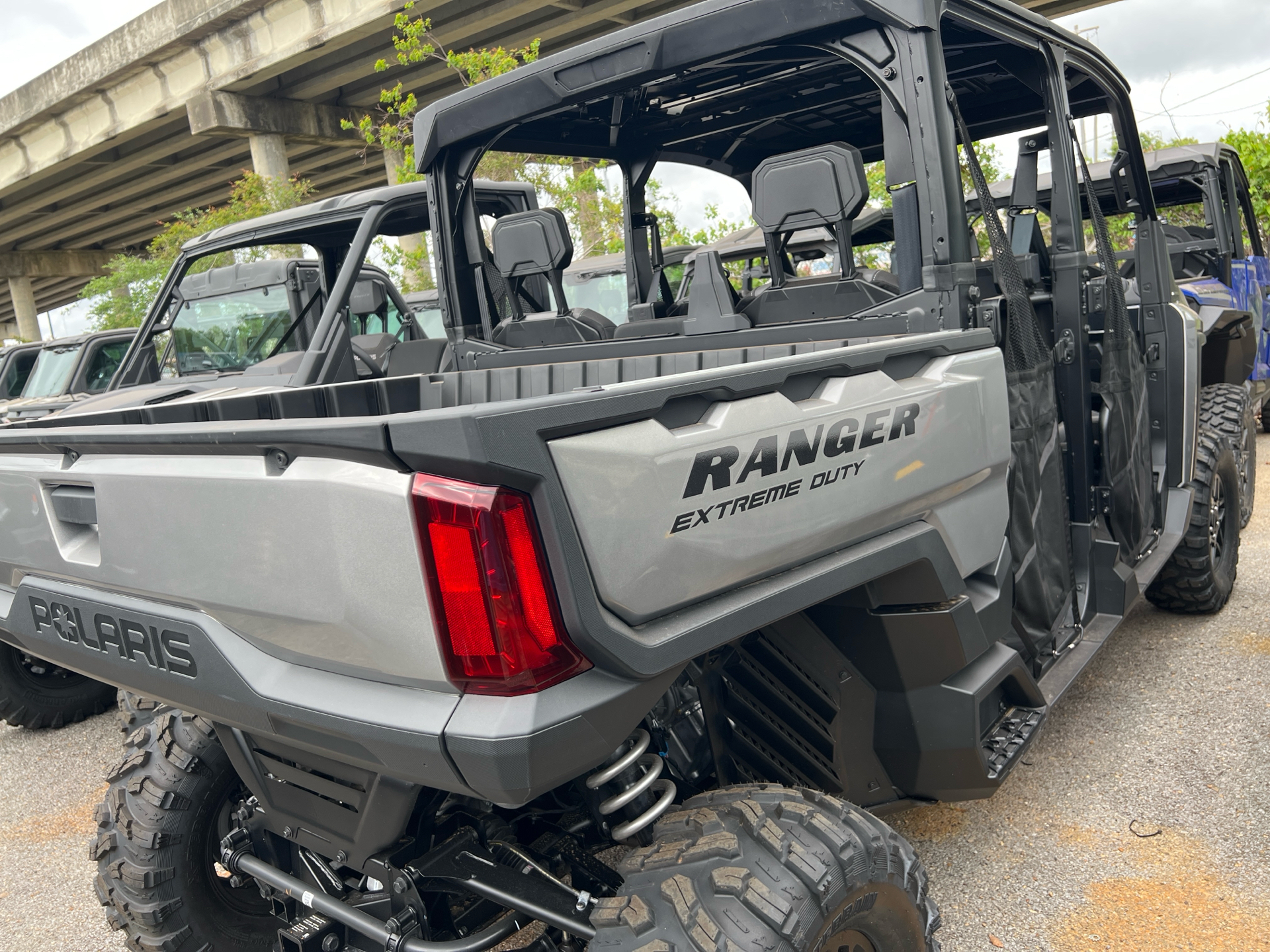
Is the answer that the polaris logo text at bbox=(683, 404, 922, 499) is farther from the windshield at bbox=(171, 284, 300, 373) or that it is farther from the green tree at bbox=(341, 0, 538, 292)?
the green tree at bbox=(341, 0, 538, 292)

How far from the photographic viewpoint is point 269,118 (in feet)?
68.0

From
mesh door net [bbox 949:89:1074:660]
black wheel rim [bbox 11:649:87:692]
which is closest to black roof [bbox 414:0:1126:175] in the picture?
mesh door net [bbox 949:89:1074:660]

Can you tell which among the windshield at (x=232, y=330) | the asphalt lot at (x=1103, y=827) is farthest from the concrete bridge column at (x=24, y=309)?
the asphalt lot at (x=1103, y=827)

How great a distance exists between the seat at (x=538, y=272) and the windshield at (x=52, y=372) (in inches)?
311

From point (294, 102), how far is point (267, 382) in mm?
17895

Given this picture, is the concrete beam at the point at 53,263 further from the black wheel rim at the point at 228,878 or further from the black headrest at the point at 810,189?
the black headrest at the point at 810,189

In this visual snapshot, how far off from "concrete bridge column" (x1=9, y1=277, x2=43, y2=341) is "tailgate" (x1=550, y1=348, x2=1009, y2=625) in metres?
44.0

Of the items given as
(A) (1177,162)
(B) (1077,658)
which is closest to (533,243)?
(B) (1077,658)

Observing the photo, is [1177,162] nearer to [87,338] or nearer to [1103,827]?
[1103,827]

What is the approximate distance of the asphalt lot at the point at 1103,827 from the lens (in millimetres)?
2658

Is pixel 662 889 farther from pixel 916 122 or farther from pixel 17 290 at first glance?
pixel 17 290

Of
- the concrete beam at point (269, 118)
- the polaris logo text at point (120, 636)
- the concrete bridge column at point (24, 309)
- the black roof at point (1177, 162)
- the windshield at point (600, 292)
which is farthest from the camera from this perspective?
the concrete bridge column at point (24, 309)

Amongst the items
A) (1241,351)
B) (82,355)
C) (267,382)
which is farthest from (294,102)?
(1241,351)

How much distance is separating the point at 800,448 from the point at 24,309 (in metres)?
46.4
